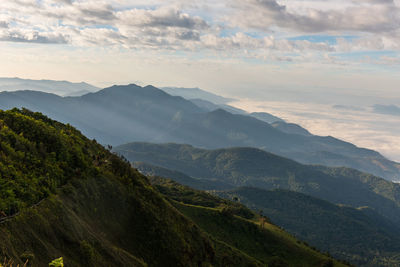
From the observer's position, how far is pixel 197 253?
65.8 m

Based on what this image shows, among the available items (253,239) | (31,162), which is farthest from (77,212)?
(253,239)

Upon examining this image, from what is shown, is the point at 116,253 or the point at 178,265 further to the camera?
the point at 178,265

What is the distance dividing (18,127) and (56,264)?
45.1 meters

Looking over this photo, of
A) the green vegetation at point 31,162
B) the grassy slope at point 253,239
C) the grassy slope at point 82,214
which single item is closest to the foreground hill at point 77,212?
the grassy slope at point 82,214

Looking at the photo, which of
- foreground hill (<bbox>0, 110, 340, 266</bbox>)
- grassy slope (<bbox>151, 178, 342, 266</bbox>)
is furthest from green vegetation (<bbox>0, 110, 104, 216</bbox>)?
grassy slope (<bbox>151, 178, 342, 266</bbox>)

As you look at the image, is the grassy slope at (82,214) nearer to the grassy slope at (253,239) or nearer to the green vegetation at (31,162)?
the green vegetation at (31,162)

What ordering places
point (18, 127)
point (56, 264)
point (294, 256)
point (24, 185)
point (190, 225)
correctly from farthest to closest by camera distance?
point (294, 256) < point (190, 225) < point (18, 127) < point (24, 185) < point (56, 264)

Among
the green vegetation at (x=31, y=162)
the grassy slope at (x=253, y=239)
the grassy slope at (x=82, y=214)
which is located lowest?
the grassy slope at (x=253, y=239)

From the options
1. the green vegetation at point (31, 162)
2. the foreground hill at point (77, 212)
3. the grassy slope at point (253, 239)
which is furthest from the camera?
the grassy slope at point (253, 239)

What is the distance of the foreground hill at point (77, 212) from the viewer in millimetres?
35156

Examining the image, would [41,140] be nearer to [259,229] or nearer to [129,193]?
[129,193]

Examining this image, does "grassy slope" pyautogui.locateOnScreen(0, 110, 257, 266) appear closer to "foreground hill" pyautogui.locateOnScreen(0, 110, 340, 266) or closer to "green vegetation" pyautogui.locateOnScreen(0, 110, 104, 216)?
"foreground hill" pyautogui.locateOnScreen(0, 110, 340, 266)

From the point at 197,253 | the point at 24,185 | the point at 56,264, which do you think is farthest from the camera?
the point at 197,253

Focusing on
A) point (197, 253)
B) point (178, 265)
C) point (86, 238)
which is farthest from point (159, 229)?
point (86, 238)
